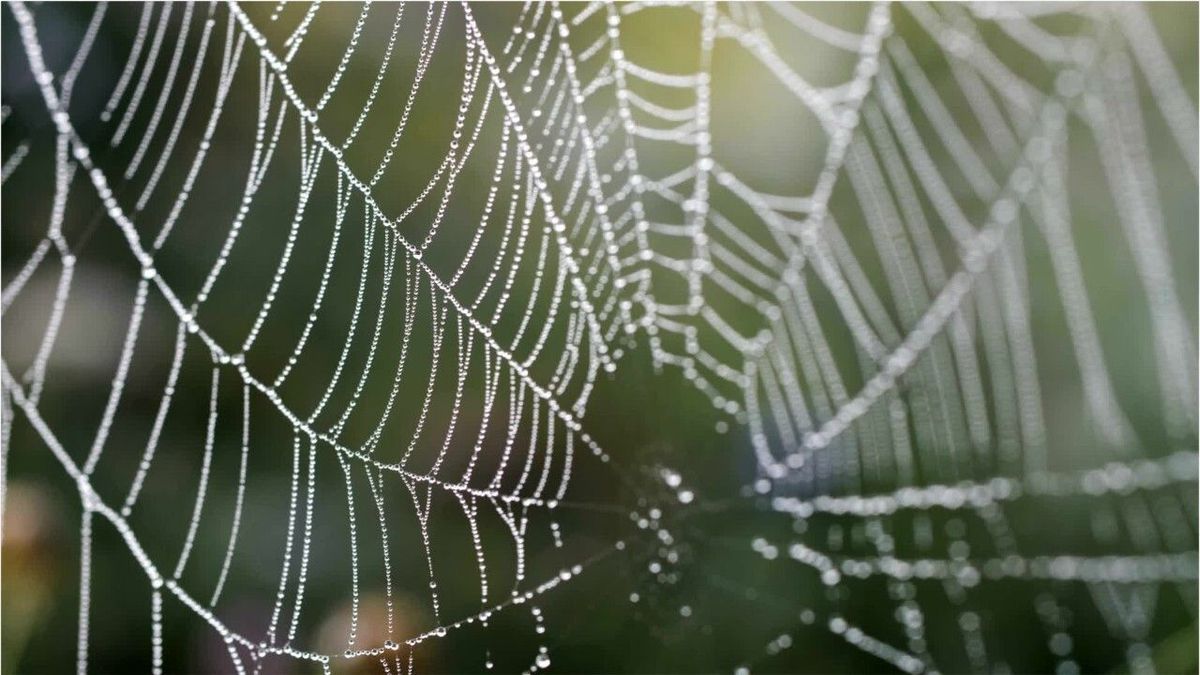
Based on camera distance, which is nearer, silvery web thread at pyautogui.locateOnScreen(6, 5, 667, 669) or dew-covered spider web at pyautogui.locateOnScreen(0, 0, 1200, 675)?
silvery web thread at pyautogui.locateOnScreen(6, 5, 667, 669)

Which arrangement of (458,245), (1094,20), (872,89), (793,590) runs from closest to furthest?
1. (1094,20)
2. (458,245)
3. (872,89)
4. (793,590)

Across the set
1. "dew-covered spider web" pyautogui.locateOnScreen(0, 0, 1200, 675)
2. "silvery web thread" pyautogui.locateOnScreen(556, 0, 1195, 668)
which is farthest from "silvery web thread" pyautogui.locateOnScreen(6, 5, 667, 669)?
"silvery web thread" pyautogui.locateOnScreen(556, 0, 1195, 668)

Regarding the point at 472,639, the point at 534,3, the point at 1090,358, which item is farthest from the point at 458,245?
the point at 1090,358

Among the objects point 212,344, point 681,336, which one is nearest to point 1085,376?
point 681,336

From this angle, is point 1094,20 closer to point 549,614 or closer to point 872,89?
point 872,89

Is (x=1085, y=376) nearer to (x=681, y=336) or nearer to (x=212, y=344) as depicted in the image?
(x=681, y=336)

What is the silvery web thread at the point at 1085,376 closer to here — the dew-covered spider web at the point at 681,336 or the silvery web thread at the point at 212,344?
the dew-covered spider web at the point at 681,336

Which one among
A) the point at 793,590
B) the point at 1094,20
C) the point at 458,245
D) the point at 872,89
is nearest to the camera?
the point at 1094,20

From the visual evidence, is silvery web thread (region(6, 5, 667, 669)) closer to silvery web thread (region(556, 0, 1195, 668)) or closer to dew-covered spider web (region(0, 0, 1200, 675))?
dew-covered spider web (region(0, 0, 1200, 675))

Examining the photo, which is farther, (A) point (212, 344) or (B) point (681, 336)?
(B) point (681, 336)
